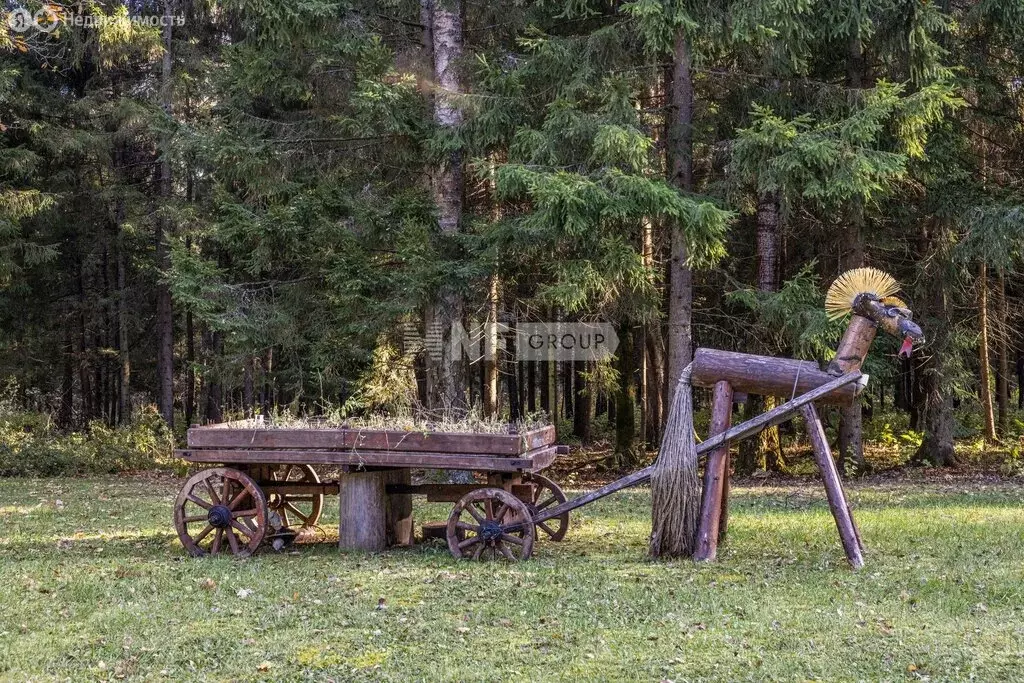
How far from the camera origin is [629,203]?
1255 cm

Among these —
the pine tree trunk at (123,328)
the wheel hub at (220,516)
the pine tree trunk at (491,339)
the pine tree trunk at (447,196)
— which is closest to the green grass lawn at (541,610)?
the wheel hub at (220,516)

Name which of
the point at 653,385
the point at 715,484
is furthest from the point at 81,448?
the point at 715,484

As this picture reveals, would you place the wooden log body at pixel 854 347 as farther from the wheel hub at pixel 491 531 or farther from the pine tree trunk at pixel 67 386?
the pine tree trunk at pixel 67 386

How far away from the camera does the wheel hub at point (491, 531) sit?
8.51 m

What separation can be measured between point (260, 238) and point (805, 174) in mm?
8634

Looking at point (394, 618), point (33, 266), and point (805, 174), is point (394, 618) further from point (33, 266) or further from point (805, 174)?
point (33, 266)

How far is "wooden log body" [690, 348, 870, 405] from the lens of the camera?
330 inches

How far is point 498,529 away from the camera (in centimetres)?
850

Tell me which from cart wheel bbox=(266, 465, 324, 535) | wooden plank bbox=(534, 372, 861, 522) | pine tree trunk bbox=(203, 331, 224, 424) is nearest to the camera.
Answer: wooden plank bbox=(534, 372, 861, 522)

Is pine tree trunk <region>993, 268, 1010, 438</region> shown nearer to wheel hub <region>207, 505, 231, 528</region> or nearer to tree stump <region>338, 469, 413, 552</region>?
tree stump <region>338, 469, 413, 552</region>

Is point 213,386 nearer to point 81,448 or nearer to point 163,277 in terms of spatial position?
point 163,277

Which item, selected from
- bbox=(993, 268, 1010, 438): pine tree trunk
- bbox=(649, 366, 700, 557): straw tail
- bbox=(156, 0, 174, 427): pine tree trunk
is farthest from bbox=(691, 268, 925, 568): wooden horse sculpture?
bbox=(156, 0, 174, 427): pine tree trunk

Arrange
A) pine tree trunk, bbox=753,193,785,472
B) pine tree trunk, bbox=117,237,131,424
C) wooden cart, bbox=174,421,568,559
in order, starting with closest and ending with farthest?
wooden cart, bbox=174,421,568,559 → pine tree trunk, bbox=753,193,785,472 → pine tree trunk, bbox=117,237,131,424

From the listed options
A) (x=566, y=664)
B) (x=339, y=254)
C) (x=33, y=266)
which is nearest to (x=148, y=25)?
(x=33, y=266)
